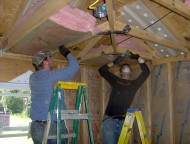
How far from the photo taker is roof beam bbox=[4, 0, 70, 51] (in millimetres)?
2403

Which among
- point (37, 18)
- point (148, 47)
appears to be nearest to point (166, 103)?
point (148, 47)

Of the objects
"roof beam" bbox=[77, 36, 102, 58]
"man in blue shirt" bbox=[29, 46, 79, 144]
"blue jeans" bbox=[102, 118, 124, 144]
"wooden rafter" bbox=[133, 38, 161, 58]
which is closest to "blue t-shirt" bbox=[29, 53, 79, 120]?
"man in blue shirt" bbox=[29, 46, 79, 144]

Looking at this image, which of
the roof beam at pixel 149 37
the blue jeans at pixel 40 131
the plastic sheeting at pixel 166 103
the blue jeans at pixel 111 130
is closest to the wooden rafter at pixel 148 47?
the plastic sheeting at pixel 166 103

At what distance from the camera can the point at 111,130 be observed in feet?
11.8

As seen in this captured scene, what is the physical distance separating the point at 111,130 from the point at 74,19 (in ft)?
5.78

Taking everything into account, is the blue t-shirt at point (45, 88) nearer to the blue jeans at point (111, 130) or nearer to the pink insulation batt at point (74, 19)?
the pink insulation batt at point (74, 19)

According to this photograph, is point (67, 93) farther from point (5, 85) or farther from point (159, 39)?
point (159, 39)

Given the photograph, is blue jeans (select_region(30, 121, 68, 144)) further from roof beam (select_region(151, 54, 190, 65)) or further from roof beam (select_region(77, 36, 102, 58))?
roof beam (select_region(151, 54, 190, 65))

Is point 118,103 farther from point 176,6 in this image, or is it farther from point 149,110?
point 176,6

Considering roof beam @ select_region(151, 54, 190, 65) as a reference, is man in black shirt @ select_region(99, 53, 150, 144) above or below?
below

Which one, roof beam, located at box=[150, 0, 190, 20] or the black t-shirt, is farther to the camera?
the black t-shirt

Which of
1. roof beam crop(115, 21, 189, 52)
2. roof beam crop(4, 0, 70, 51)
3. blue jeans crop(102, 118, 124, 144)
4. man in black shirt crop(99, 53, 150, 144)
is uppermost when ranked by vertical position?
roof beam crop(4, 0, 70, 51)

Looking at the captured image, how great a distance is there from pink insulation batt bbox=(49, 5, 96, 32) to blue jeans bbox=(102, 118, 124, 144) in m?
1.46

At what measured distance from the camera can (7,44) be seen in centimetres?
Result: 360
